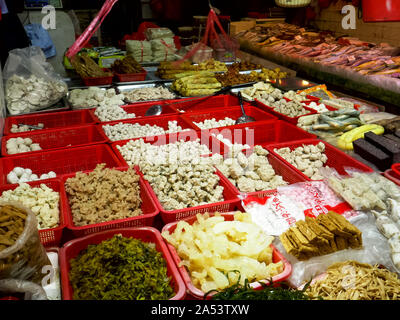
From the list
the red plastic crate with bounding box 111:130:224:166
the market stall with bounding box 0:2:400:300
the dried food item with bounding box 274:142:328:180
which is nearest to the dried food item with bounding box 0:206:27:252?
the market stall with bounding box 0:2:400:300

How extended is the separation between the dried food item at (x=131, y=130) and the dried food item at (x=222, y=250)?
131cm

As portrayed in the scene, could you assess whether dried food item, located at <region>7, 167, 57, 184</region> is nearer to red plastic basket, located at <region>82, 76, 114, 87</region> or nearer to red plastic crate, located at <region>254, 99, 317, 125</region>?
red plastic basket, located at <region>82, 76, 114, 87</region>

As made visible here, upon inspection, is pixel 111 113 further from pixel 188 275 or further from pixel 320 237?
pixel 320 237

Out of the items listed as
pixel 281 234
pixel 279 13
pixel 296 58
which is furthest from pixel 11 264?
pixel 279 13

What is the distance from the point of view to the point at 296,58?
543 cm

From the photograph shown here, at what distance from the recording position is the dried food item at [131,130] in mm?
2973

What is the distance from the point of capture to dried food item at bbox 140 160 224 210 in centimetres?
218

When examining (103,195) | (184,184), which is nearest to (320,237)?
(184,184)

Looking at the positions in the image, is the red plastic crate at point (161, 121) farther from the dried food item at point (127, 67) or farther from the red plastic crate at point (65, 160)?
the dried food item at point (127, 67)

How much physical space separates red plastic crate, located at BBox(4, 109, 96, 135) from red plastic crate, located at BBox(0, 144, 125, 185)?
21.3 inches

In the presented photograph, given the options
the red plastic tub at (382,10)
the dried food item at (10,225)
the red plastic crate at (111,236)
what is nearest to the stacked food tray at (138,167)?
the red plastic crate at (111,236)

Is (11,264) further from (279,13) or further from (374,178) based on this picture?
(279,13)

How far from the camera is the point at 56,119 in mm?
3477
